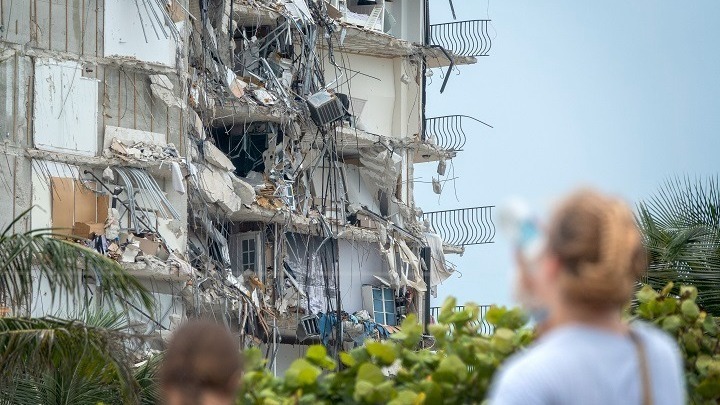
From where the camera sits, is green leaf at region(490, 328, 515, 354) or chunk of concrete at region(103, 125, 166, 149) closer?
green leaf at region(490, 328, 515, 354)

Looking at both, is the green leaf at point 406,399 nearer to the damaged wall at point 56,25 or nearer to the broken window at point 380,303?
the damaged wall at point 56,25

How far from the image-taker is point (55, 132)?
38.1 meters

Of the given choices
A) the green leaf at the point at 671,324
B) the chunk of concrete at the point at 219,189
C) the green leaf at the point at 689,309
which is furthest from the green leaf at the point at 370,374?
the chunk of concrete at the point at 219,189

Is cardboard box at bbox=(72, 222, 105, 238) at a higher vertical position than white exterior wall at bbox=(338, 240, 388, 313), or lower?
higher

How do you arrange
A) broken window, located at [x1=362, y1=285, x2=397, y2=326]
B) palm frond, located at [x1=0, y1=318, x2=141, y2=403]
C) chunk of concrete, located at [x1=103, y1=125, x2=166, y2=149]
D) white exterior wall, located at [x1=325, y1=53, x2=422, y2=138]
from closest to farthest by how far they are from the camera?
palm frond, located at [x1=0, y1=318, x2=141, y2=403], chunk of concrete, located at [x1=103, y1=125, x2=166, y2=149], broken window, located at [x1=362, y1=285, x2=397, y2=326], white exterior wall, located at [x1=325, y1=53, x2=422, y2=138]

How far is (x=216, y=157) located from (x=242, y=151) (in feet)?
12.7

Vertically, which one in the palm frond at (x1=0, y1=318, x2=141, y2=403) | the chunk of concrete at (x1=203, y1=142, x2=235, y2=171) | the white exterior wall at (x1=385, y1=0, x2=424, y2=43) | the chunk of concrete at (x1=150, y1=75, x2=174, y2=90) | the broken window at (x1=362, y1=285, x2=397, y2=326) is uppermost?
the white exterior wall at (x1=385, y1=0, x2=424, y2=43)

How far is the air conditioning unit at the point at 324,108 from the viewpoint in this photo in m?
47.8

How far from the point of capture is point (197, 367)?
511 centimetres

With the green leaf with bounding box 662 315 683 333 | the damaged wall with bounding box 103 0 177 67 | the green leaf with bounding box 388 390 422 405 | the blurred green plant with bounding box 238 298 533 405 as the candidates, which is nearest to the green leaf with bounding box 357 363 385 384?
the blurred green plant with bounding box 238 298 533 405

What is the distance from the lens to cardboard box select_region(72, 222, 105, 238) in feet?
124

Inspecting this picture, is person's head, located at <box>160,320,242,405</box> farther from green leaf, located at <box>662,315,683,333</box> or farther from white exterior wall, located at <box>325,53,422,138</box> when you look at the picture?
white exterior wall, located at <box>325,53,422,138</box>

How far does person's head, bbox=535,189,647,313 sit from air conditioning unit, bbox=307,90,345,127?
42.8 m

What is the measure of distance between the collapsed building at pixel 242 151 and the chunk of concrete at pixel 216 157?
2.7 inches
